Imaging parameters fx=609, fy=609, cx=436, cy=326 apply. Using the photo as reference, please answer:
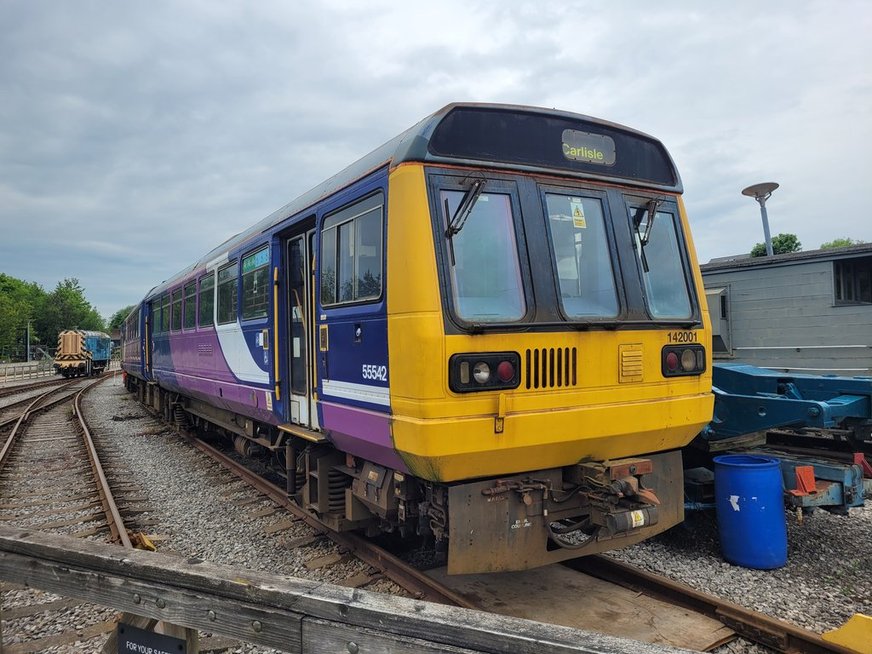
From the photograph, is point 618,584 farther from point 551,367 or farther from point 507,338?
point 507,338

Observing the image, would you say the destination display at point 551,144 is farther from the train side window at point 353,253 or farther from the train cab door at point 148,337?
the train cab door at point 148,337

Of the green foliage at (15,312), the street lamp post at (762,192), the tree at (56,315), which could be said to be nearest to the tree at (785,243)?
the street lamp post at (762,192)

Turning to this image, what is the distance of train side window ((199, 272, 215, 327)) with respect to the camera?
27.3ft

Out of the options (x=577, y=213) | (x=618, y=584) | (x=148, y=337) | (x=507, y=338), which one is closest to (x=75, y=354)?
(x=148, y=337)

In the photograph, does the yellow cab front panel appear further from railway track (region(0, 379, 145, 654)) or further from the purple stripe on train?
railway track (region(0, 379, 145, 654))

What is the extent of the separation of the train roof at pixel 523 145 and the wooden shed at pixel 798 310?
5.56m

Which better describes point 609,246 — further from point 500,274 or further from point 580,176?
point 500,274

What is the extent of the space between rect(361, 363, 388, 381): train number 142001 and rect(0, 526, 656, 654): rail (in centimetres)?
165

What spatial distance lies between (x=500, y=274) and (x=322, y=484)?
2437 mm

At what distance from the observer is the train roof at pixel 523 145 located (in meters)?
3.73

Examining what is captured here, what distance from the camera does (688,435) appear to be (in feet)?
14.9

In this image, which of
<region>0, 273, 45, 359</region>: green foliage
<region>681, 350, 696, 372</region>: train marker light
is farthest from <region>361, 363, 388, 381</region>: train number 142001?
<region>0, 273, 45, 359</region>: green foliage

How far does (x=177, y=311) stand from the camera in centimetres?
1075

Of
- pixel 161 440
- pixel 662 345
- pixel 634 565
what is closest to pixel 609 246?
pixel 662 345
